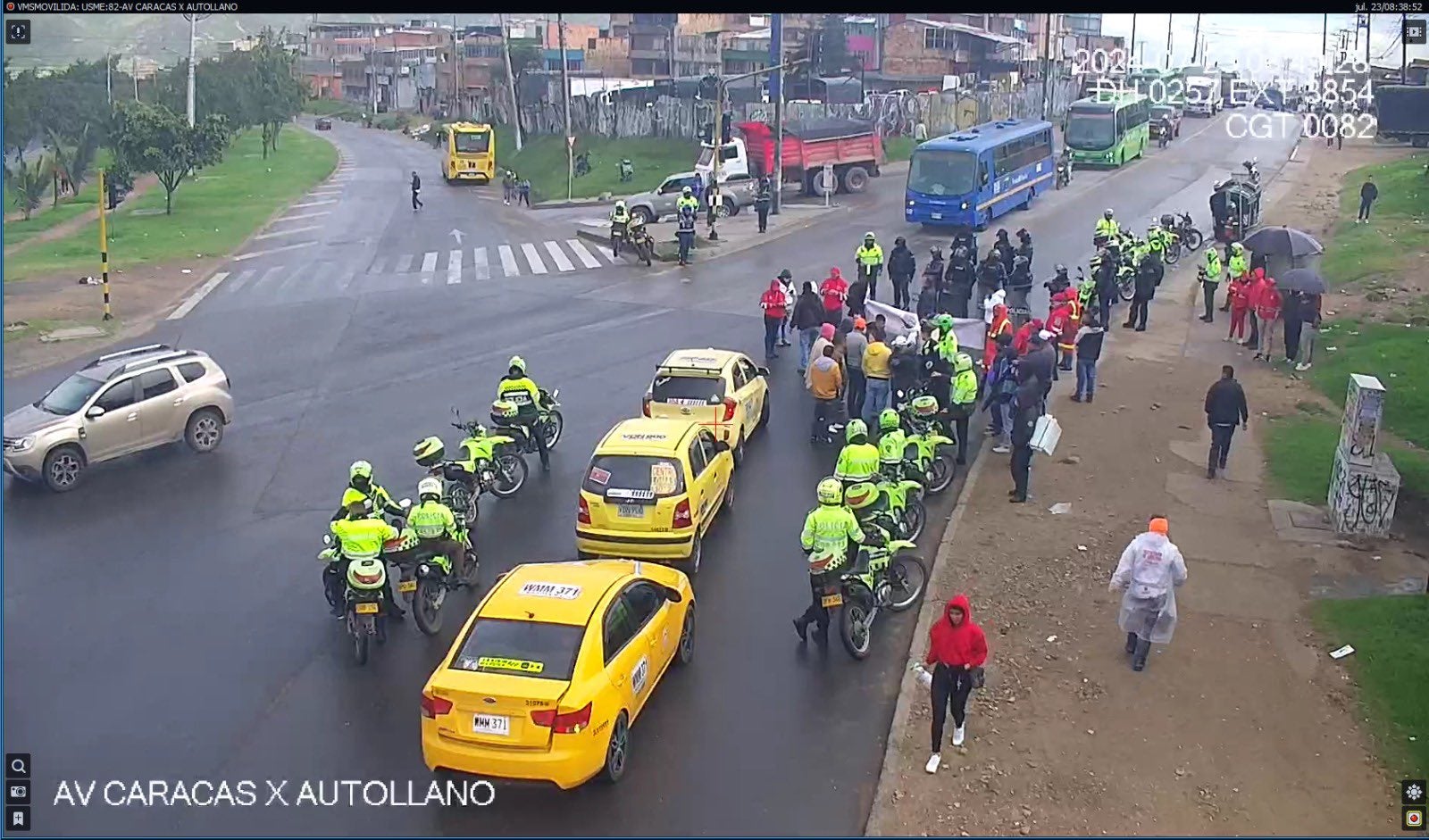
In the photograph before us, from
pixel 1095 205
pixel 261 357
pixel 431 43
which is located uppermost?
pixel 431 43

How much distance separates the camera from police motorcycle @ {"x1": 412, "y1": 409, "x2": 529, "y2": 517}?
14.4 metres

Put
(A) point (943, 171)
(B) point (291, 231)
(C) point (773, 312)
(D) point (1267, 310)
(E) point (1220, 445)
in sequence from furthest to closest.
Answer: (B) point (291, 231) < (A) point (943, 171) < (D) point (1267, 310) < (C) point (773, 312) < (E) point (1220, 445)

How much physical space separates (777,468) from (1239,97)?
99.5m

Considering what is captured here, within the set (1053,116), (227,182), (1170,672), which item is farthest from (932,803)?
(1053,116)

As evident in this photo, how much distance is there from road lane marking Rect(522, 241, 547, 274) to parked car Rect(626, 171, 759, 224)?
5180 millimetres

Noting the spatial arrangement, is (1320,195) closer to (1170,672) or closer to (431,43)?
(1170,672)

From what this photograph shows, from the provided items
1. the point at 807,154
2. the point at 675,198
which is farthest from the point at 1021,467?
the point at 807,154

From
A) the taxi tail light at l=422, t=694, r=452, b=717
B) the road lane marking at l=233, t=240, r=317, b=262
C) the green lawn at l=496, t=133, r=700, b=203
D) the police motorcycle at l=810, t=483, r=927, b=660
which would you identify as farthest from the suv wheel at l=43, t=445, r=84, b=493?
the green lawn at l=496, t=133, r=700, b=203

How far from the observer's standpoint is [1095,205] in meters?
42.6

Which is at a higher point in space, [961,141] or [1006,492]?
[961,141]

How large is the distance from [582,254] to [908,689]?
26.8 meters

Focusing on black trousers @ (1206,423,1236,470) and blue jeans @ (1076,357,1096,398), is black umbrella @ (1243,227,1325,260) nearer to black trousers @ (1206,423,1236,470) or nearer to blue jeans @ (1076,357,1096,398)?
blue jeans @ (1076,357,1096,398)

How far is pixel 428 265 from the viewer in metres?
34.6

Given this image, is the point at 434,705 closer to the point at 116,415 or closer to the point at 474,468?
the point at 474,468
